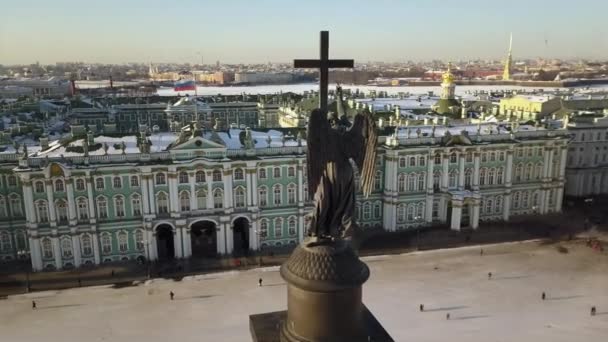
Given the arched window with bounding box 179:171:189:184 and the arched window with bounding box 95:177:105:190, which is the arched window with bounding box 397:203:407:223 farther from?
the arched window with bounding box 95:177:105:190

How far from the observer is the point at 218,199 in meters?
46.2

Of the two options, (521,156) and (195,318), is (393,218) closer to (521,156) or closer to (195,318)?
(521,156)

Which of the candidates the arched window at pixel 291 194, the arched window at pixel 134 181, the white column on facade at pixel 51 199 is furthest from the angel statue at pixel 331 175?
the white column on facade at pixel 51 199

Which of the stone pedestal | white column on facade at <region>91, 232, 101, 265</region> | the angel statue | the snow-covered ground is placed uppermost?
the angel statue

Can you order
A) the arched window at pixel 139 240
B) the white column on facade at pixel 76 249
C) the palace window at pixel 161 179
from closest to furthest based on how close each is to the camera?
1. the white column on facade at pixel 76 249
2. the palace window at pixel 161 179
3. the arched window at pixel 139 240

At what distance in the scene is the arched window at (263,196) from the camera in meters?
47.7

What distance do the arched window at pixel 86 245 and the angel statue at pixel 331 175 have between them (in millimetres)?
39947

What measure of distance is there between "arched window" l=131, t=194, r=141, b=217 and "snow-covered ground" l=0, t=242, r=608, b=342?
296 inches

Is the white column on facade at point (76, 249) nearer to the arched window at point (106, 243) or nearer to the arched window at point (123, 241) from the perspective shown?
the arched window at point (106, 243)

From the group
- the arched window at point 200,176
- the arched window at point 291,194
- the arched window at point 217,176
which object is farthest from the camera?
the arched window at point 291,194

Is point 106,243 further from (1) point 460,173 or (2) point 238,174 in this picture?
(1) point 460,173

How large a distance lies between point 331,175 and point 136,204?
38.4 meters

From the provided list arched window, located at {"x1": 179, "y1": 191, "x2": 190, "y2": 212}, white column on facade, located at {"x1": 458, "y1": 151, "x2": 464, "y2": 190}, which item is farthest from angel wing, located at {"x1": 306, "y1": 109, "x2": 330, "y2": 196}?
white column on facade, located at {"x1": 458, "y1": 151, "x2": 464, "y2": 190}

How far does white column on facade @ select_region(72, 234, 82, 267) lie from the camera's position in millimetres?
44000
